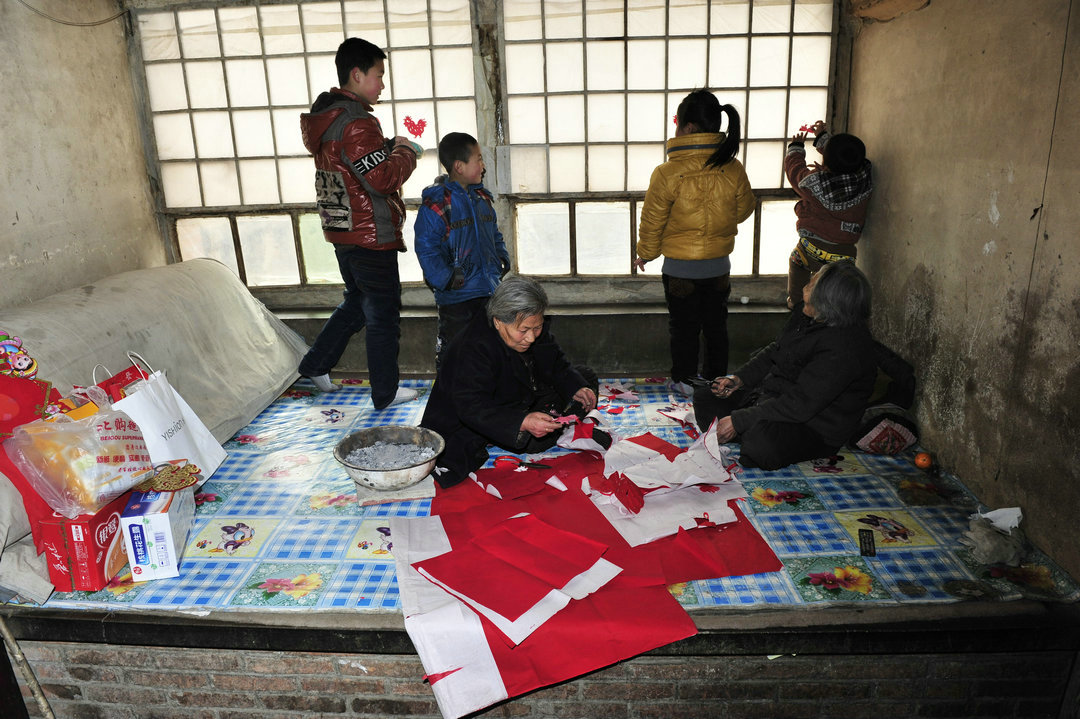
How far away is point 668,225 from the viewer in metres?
3.85

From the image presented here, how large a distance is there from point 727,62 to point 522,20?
1.32m

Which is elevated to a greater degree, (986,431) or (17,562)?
(986,431)

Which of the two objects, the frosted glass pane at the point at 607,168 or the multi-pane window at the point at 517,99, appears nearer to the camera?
the multi-pane window at the point at 517,99

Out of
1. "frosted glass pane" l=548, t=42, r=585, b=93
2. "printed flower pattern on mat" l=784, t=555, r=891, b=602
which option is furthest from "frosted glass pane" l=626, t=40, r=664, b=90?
"printed flower pattern on mat" l=784, t=555, r=891, b=602

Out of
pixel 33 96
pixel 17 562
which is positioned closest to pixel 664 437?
pixel 17 562

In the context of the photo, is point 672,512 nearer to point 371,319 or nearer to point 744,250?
point 371,319

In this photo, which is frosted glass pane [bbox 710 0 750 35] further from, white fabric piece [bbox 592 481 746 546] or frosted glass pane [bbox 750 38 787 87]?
white fabric piece [bbox 592 481 746 546]

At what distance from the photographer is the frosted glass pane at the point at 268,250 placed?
4.85 meters

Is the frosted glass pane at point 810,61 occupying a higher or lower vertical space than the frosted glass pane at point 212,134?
higher

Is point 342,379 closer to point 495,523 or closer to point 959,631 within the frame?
point 495,523

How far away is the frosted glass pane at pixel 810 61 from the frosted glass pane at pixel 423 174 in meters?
2.36

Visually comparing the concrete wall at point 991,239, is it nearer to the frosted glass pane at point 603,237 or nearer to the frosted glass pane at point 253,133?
the frosted glass pane at point 603,237

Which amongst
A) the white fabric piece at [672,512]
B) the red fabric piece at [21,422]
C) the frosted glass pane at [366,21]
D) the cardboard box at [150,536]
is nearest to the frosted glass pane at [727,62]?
the frosted glass pane at [366,21]

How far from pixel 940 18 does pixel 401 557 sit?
338 cm
